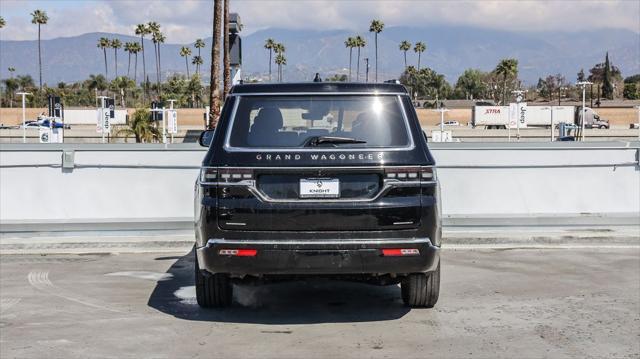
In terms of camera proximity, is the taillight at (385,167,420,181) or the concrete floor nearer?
the concrete floor

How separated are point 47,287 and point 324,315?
310 centimetres

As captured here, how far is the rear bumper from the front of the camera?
6070 mm

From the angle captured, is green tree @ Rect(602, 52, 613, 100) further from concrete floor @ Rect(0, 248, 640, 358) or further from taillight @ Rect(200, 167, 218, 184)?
taillight @ Rect(200, 167, 218, 184)

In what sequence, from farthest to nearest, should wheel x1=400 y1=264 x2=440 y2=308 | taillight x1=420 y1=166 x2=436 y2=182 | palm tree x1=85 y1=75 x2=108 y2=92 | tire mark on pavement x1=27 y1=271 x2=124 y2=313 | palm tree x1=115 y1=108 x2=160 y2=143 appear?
palm tree x1=85 y1=75 x2=108 y2=92 < palm tree x1=115 y1=108 x2=160 y2=143 < tire mark on pavement x1=27 y1=271 x2=124 y2=313 < wheel x1=400 y1=264 x2=440 y2=308 < taillight x1=420 y1=166 x2=436 y2=182

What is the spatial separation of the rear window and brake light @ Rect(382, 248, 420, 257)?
0.81m

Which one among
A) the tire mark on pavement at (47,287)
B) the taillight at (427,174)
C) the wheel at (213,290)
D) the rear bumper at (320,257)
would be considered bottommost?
the tire mark on pavement at (47,287)

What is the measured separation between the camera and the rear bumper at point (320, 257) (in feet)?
19.9

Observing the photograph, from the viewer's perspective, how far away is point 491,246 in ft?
35.3

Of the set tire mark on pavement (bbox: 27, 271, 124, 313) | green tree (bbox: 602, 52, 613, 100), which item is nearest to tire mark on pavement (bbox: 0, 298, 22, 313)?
tire mark on pavement (bbox: 27, 271, 124, 313)

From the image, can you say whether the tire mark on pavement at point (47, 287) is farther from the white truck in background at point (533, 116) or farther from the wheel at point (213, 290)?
the white truck in background at point (533, 116)

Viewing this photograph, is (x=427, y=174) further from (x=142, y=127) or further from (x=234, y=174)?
(x=142, y=127)

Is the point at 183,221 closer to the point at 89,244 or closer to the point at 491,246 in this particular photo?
the point at 89,244

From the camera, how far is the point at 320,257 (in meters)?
6.09

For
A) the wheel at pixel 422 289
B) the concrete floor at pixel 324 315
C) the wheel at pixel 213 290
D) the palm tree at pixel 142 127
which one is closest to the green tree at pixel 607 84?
the palm tree at pixel 142 127
